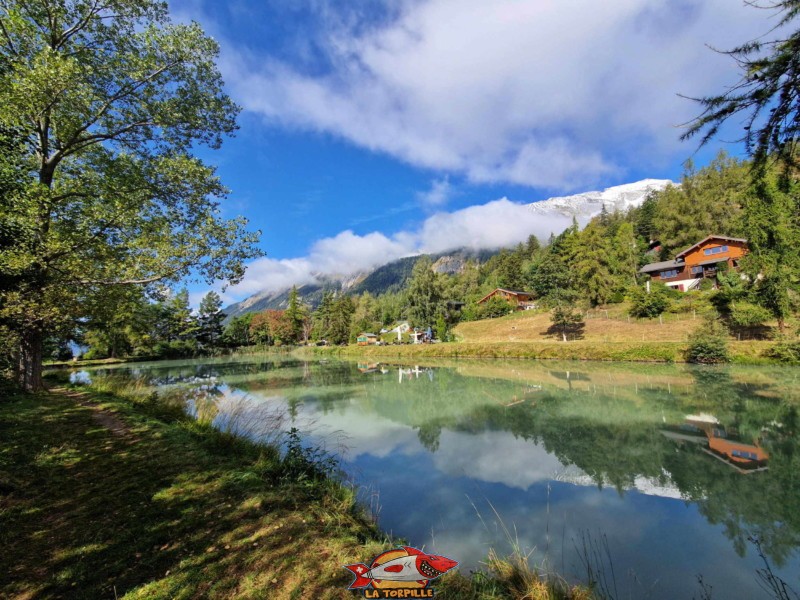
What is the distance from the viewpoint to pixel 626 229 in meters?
57.6

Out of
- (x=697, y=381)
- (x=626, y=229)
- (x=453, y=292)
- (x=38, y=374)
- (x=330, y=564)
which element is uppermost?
(x=626, y=229)

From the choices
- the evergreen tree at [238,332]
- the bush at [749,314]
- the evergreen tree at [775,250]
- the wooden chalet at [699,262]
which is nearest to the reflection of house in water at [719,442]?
the evergreen tree at [775,250]

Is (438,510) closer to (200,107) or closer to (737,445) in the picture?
(737,445)

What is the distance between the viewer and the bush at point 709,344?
2383 centimetres

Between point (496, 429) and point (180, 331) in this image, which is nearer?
point (496, 429)

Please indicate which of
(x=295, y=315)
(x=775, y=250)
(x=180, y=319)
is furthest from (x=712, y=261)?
(x=180, y=319)

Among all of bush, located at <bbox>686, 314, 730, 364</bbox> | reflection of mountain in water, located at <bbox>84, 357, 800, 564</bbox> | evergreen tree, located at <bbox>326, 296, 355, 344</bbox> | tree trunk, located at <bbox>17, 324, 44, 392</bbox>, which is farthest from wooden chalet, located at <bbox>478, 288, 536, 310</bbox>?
tree trunk, located at <bbox>17, 324, 44, 392</bbox>

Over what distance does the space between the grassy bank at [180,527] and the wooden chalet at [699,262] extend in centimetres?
5358

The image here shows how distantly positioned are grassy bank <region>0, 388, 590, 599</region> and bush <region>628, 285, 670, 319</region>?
4156 centimetres

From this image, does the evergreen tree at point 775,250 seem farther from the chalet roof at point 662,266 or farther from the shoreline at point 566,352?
the chalet roof at point 662,266

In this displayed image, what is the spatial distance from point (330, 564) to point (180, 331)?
81810 millimetres

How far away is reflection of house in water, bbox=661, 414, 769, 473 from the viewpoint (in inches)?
320

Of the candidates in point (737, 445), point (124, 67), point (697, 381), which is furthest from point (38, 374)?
point (697, 381)

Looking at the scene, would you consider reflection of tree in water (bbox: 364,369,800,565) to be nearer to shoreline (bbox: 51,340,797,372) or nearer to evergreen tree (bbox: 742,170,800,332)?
shoreline (bbox: 51,340,797,372)
